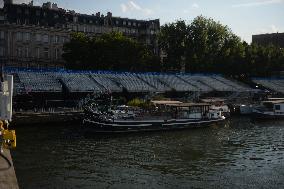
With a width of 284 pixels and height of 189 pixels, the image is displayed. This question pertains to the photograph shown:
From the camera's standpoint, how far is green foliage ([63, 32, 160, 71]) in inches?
3861

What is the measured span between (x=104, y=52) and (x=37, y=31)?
27205 millimetres

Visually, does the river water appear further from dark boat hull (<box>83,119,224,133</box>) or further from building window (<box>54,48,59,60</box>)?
building window (<box>54,48,59,60</box>)

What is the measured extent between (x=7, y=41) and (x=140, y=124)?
219 feet

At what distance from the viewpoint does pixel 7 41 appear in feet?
366

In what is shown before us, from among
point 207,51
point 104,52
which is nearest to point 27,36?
point 104,52

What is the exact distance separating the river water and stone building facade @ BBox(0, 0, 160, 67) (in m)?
60.0

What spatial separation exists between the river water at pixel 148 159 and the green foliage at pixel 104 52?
140 feet

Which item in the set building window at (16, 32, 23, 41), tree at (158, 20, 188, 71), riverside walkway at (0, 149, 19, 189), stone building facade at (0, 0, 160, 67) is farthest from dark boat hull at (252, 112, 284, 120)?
building window at (16, 32, 23, 41)

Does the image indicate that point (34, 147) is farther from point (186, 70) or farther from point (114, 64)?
point (186, 70)

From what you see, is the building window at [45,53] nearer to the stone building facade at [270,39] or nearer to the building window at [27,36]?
the building window at [27,36]

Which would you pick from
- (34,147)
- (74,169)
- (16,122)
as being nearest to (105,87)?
(16,122)

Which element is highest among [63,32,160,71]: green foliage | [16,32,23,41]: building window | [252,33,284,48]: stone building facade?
[252,33,284,48]: stone building facade

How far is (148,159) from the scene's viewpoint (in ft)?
127

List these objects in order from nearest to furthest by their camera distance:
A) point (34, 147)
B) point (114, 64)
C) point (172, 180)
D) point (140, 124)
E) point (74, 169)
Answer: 1. point (172, 180)
2. point (74, 169)
3. point (34, 147)
4. point (140, 124)
5. point (114, 64)
